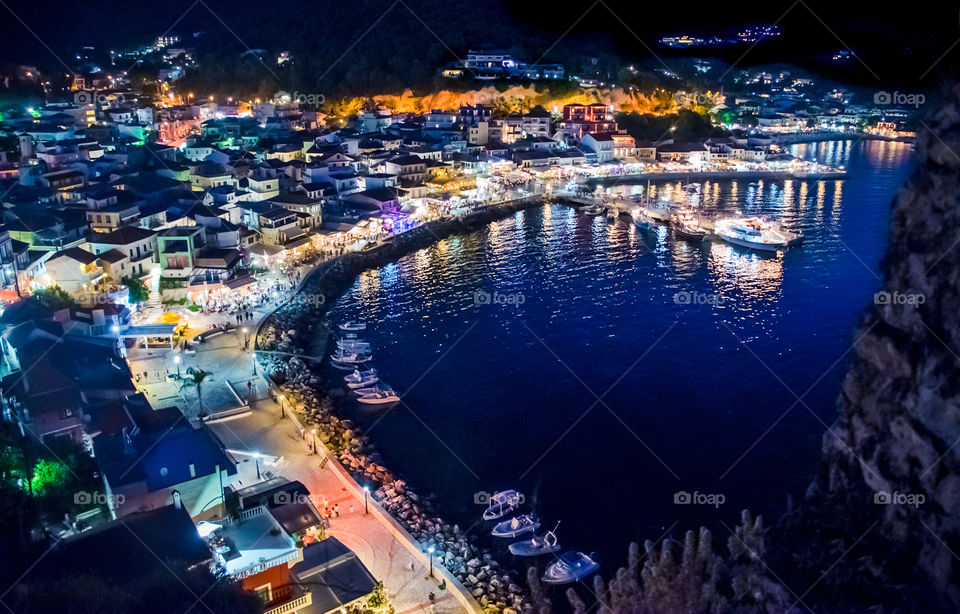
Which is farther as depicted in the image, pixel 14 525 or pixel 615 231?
pixel 615 231

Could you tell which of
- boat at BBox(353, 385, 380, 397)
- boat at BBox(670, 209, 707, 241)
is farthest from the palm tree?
boat at BBox(670, 209, 707, 241)

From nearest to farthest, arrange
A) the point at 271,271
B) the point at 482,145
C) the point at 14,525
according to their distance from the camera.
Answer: the point at 14,525 → the point at 271,271 → the point at 482,145

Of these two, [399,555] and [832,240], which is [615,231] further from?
[399,555]

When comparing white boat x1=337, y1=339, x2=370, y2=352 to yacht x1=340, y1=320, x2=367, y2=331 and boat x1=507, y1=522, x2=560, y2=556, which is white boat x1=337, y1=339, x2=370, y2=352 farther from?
boat x1=507, y1=522, x2=560, y2=556

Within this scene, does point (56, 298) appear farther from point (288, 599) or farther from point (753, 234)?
point (753, 234)

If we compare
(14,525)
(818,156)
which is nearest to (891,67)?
(14,525)

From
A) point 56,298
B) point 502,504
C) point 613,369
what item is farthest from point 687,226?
point 56,298

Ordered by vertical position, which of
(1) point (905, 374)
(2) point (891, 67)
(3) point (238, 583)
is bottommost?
(3) point (238, 583)
